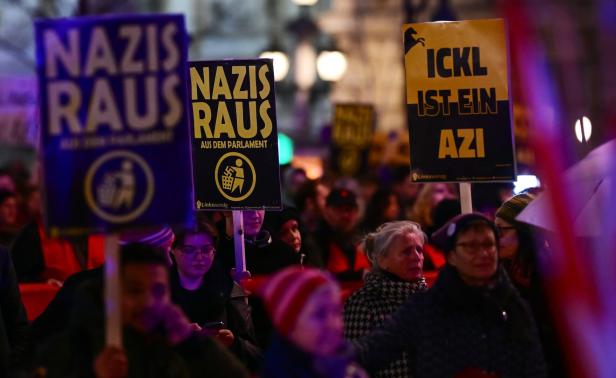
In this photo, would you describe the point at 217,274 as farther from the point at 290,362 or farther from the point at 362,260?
the point at 362,260

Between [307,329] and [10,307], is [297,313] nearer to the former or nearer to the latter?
[307,329]

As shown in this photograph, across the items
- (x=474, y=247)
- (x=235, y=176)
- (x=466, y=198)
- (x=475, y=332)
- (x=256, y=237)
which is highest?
(x=235, y=176)

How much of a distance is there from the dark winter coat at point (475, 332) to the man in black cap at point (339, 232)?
583cm

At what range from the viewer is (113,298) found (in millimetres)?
6133

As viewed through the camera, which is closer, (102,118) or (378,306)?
(102,118)

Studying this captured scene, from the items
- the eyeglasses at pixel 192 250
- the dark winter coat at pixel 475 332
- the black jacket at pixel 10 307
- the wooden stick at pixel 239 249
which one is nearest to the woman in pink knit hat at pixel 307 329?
the dark winter coat at pixel 475 332

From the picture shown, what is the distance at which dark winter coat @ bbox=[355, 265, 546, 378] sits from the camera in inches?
274

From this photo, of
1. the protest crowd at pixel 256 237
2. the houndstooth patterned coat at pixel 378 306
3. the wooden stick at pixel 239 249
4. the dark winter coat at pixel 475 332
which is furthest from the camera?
the wooden stick at pixel 239 249

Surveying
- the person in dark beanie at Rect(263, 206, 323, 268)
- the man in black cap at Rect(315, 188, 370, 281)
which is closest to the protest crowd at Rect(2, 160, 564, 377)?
the person in dark beanie at Rect(263, 206, 323, 268)

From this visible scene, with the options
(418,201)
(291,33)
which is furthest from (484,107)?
(291,33)

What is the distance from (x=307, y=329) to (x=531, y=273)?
2.93 metres

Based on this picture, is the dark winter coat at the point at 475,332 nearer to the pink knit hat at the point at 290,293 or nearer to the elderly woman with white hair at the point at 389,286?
the pink knit hat at the point at 290,293

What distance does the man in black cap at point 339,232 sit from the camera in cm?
1305

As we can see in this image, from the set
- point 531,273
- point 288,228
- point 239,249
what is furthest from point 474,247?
point 288,228
